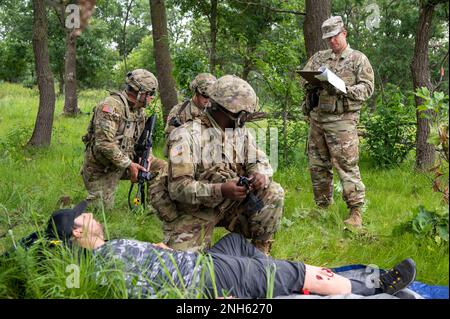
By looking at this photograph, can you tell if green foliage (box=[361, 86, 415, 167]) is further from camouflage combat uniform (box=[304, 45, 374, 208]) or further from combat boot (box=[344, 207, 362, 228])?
combat boot (box=[344, 207, 362, 228])

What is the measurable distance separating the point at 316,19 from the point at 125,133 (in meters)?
2.87

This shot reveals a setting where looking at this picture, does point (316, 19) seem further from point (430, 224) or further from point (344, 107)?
point (430, 224)

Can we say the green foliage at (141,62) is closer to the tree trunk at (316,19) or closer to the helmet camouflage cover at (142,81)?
the tree trunk at (316,19)

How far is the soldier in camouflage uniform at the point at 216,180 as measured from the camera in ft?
11.7

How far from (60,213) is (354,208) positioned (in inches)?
114

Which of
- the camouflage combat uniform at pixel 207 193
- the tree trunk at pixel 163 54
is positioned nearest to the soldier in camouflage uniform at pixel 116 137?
the camouflage combat uniform at pixel 207 193

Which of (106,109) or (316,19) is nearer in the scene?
(106,109)

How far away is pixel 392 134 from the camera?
7266 millimetres

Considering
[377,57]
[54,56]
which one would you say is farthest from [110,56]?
[377,57]

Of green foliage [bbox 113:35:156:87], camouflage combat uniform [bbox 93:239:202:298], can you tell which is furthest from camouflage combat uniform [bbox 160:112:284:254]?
green foliage [bbox 113:35:156:87]

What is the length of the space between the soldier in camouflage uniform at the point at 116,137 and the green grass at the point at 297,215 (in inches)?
13.7

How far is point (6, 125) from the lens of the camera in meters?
11.0

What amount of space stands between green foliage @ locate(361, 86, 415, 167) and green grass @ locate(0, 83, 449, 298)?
7.9 inches

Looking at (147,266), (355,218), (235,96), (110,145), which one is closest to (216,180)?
(235,96)
